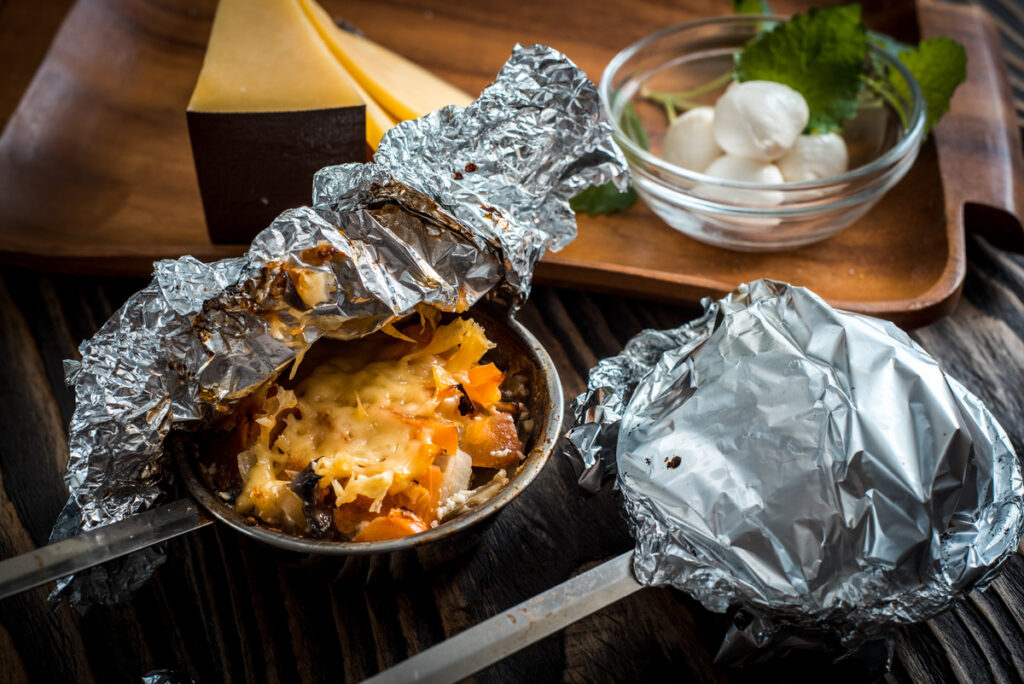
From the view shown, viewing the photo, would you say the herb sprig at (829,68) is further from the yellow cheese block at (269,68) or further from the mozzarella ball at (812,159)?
the yellow cheese block at (269,68)

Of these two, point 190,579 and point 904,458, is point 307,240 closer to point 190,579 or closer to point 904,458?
point 190,579

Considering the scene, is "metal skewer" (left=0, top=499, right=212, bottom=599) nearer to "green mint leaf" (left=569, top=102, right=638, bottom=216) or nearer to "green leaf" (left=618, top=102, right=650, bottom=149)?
"green mint leaf" (left=569, top=102, right=638, bottom=216)

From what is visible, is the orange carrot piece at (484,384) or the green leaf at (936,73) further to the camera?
the green leaf at (936,73)

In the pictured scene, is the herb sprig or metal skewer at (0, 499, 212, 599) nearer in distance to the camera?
metal skewer at (0, 499, 212, 599)

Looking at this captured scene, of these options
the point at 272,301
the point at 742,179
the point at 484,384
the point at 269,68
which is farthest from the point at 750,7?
the point at 272,301

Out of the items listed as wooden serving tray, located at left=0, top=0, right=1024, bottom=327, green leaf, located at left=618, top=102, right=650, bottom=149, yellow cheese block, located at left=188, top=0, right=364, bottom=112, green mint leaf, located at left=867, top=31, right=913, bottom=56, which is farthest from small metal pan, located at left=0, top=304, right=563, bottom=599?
green mint leaf, located at left=867, top=31, right=913, bottom=56

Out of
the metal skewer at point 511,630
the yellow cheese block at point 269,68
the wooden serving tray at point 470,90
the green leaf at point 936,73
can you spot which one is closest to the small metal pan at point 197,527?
the metal skewer at point 511,630
